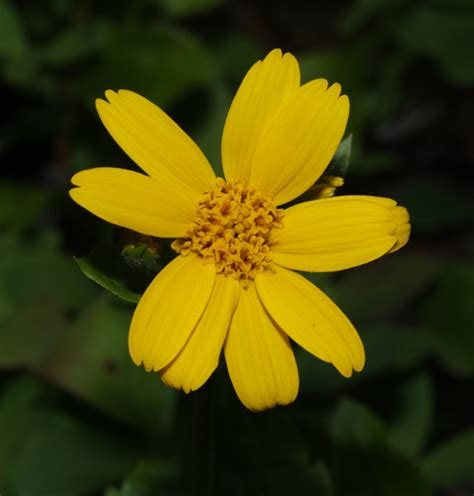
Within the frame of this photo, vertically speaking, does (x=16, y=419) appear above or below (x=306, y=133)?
below

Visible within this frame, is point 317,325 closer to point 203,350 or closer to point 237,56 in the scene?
point 203,350

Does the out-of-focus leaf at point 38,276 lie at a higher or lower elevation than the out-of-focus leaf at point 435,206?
lower

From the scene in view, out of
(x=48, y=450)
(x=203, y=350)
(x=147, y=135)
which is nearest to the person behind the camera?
(x=203, y=350)

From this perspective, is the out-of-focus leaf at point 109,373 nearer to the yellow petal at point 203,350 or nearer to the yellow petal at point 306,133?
the yellow petal at point 203,350

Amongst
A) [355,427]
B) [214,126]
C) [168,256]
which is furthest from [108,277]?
[214,126]

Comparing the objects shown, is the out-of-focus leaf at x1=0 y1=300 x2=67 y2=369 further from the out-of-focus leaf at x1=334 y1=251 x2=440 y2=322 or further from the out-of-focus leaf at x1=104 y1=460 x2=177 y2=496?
the out-of-focus leaf at x1=334 y1=251 x2=440 y2=322

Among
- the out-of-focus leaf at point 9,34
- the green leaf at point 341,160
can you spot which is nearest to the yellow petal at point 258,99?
the green leaf at point 341,160

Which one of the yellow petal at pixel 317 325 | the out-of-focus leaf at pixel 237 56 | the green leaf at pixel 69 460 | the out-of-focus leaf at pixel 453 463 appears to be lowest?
the green leaf at pixel 69 460
